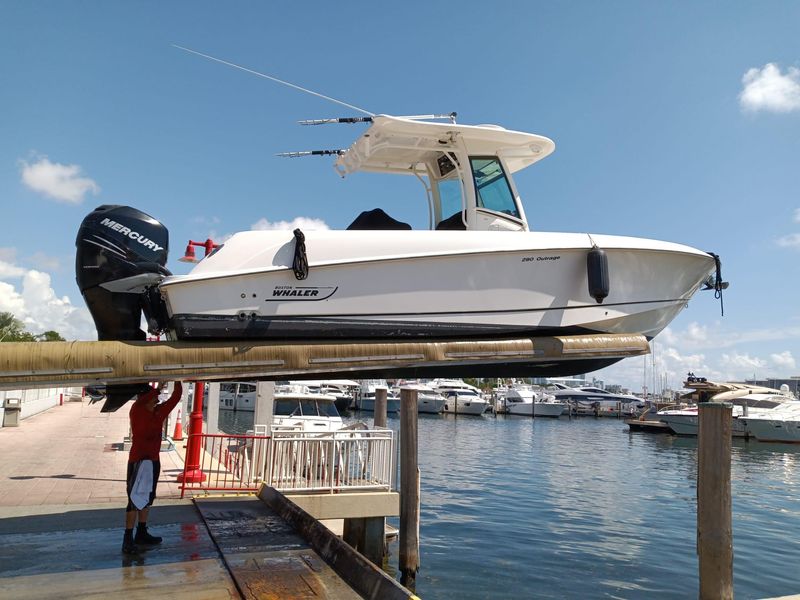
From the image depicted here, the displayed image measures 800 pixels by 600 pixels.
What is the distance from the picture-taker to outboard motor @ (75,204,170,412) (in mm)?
4820

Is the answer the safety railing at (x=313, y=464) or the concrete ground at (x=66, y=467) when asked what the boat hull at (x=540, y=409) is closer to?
the concrete ground at (x=66, y=467)

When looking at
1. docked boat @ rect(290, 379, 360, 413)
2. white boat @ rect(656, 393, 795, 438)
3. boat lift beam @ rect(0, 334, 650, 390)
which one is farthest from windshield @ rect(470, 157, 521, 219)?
docked boat @ rect(290, 379, 360, 413)

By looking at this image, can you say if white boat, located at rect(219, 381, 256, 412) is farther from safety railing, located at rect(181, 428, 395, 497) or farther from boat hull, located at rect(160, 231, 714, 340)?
boat hull, located at rect(160, 231, 714, 340)

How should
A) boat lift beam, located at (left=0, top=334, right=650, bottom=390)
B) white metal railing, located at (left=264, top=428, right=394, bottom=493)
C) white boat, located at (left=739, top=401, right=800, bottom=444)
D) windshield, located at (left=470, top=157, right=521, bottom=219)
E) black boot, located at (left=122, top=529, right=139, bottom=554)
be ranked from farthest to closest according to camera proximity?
white boat, located at (left=739, top=401, right=800, bottom=444), white metal railing, located at (left=264, top=428, right=394, bottom=493), windshield, located at (left=470, top=157, right=521, bottom=219), black boot, located at (left=122, top=529, right=139, bottom=554), boat lift beam, located at (left=0, top=334, right=650, bottom=390)

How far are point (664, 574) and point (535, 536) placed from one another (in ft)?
9.15

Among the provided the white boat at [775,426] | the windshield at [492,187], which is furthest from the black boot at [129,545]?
the white boat at [775,426]

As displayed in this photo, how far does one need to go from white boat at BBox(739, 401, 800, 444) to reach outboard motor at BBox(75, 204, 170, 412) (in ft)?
137

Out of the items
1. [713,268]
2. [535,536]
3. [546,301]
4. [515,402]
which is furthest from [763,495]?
[515,402]

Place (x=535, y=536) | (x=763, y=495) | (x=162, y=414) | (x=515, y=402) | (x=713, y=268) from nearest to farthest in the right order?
(x=162, y=414)
(x=713, y=268)
(x=535, y=536)
(x=763, y=495)
(x=515, y=402)

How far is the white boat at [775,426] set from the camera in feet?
122

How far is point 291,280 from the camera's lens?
494cm

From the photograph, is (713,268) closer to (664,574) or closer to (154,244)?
(154,244)

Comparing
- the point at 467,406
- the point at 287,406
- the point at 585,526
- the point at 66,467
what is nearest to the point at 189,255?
the point at 66,467

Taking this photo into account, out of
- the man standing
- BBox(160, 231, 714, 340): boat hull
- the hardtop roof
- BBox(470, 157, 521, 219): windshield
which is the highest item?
the hardtop roof
